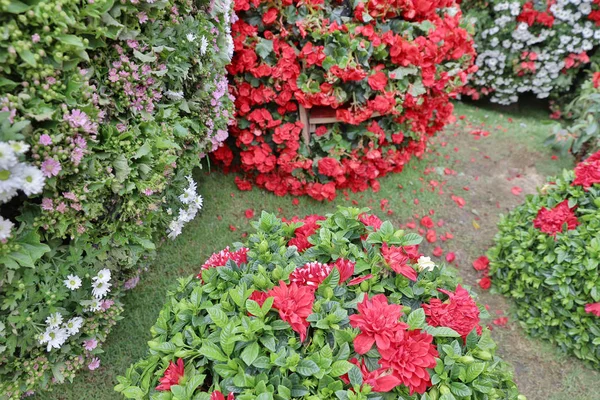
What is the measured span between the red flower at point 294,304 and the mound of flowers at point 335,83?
1931mm

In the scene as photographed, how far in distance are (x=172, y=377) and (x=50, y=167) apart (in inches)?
33.3

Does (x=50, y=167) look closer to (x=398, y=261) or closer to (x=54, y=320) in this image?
(x=54, y=320)

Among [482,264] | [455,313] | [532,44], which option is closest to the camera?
[455,313]

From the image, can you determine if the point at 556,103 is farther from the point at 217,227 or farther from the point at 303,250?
the point at 303,250

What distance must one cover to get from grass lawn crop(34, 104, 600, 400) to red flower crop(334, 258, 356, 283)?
150 centimetres

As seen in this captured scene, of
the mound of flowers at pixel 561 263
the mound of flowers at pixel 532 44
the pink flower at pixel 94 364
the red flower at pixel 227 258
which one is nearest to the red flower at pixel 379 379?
the red flower at pixel 227 258

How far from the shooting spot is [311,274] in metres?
1.76

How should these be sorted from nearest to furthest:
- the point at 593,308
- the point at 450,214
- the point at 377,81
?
the point at 593,308 < the point at 377,81 < the point at 450,214

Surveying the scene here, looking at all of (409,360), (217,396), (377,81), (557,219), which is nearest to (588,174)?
(557,219)

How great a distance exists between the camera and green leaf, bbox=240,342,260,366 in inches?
56.6

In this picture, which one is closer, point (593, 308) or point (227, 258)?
point (227, 258)

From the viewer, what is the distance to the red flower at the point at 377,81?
3.24 meters

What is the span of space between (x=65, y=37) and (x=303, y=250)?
48.6 inches

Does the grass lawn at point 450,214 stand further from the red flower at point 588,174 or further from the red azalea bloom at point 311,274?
the red azalea bloom at point 311,274
